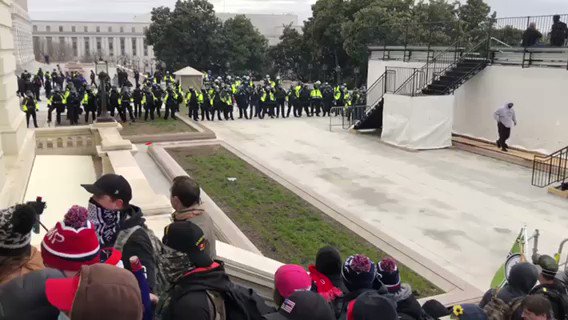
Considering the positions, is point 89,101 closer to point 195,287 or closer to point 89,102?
point 89,102

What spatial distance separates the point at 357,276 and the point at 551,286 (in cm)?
197

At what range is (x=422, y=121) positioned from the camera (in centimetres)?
1725

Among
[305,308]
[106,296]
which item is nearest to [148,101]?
[305,308]

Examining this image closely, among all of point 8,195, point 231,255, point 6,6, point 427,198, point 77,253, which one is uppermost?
point 6,6

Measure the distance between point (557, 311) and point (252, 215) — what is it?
6.63 meters

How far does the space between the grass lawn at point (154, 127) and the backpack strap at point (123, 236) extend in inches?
585

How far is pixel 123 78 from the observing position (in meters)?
28.2

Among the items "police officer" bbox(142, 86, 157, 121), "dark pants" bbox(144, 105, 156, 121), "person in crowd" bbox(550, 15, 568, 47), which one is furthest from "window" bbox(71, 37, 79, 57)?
"person in crowd" bbox(550, 15, 568, 47)

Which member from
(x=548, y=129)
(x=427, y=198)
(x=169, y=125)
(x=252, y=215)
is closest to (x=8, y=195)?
(x=252, y=215)

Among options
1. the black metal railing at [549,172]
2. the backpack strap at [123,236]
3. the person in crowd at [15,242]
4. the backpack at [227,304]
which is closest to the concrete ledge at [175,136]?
the black metal railing at [549,172]

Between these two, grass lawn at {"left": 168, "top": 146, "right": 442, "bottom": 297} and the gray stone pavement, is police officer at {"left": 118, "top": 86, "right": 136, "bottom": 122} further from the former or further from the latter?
grass lawn at {"left": 168, "top": 146, "right": 442, "bottom": 297}

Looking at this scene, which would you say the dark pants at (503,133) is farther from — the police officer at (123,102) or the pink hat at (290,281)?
the pink hat at (290,281)

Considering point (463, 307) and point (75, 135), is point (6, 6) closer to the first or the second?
point (75, 135)

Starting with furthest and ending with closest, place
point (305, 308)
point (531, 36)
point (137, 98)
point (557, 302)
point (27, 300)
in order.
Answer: point (137, 98) → point (531, 36) → point (557, 302) → point (305, 308) → point (27, 300)
